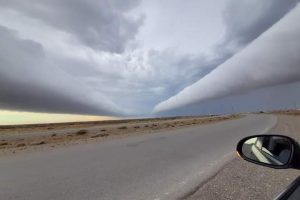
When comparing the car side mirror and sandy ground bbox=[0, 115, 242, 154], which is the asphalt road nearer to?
the car side mirror

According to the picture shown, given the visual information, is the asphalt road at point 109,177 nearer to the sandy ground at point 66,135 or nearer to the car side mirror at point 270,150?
the car side mirror at point 270,150

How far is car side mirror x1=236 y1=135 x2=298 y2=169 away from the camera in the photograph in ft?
9.06

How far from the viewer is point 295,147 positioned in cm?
265

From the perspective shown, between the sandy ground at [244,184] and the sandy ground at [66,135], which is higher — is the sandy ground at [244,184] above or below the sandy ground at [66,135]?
below

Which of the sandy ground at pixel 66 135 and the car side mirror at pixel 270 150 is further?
the sandy ground at pixel 66 135

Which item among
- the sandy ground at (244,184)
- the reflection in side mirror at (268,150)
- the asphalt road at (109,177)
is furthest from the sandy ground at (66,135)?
the reflection in side mirror at (268,150)

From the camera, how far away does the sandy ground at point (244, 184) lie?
6984mm

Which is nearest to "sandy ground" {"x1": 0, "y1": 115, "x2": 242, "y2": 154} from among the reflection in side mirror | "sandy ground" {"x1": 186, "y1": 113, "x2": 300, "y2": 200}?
"sandy ground" {"x1": 186, "y1": 113, "x2": 300, "y2": 200}

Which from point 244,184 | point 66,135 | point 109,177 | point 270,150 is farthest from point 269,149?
point 66,135

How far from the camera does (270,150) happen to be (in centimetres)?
320

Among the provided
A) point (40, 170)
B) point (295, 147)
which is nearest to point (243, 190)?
point (295, 147)

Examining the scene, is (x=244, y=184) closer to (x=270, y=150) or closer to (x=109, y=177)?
(x=109, y=177)

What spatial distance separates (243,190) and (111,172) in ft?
12.4

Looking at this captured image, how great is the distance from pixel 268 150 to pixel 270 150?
1.8 inches
